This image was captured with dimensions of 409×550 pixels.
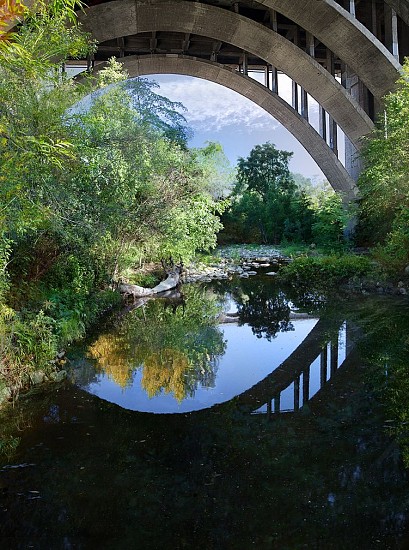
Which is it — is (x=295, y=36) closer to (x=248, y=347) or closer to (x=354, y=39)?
(x=354, y=39)

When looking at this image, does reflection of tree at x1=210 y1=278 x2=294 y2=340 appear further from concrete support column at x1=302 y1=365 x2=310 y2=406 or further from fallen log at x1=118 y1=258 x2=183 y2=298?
concrete support column at x1=302 y1=365 x2=310 y2=406

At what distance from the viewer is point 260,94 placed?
64.5ft

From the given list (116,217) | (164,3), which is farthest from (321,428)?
(164,3)

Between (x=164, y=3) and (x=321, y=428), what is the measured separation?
14.4m

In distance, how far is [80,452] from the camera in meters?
3.42

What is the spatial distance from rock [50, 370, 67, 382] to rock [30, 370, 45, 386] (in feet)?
0.34

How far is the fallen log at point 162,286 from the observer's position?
34.2ft

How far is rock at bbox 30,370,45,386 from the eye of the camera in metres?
4.71

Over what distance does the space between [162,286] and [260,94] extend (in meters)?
11.9

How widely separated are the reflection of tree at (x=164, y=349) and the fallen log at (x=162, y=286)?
128 centimetres

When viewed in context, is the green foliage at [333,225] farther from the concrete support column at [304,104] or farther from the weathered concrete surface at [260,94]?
the concrete support column at [304,104]

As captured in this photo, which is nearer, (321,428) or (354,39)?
(321,428)

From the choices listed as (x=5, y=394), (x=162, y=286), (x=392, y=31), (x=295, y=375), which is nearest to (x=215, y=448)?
(x=295, y=375)

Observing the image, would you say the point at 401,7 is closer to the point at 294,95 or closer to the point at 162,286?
the point at 294,95
